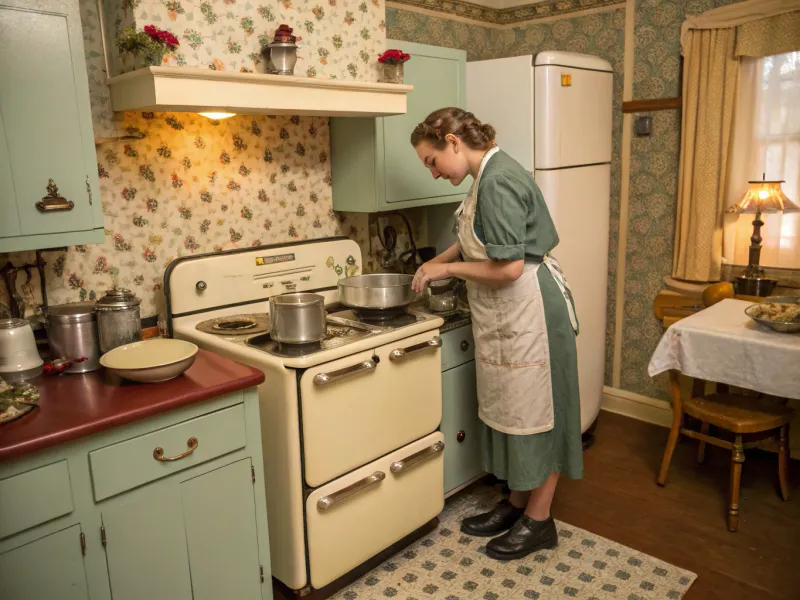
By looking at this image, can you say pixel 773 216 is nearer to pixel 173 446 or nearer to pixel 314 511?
pixel 314 511

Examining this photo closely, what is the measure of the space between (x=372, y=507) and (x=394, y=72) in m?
1.59

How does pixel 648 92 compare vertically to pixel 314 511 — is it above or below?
above

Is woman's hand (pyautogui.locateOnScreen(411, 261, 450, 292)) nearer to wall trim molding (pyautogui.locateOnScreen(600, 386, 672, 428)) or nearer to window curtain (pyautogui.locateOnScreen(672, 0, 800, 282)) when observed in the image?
window curtain (pyautogui.locateOnScreen(672, 0, 800, 282))

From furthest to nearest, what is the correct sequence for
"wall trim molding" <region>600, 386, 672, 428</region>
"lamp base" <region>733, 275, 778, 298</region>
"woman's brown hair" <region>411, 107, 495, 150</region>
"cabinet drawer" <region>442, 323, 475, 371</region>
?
1. "wall trim molding" <region>600, 386, 672, 428</region>
2. "lamp base" <region>733, 275, 778, 298</region>
3. "cabinet drawer" <region>442, 323, 475, 371</region>
4. "woman's brown hair" <region>411, 107, 495, 150</region>

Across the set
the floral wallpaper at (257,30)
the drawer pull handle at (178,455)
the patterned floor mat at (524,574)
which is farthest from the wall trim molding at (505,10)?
the patterned floor mat at (524,574)

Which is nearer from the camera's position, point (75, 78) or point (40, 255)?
point (75, 78)

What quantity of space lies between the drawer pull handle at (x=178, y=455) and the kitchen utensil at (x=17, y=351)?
46 centimetres

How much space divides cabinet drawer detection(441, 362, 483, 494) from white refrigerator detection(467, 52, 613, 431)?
727mm

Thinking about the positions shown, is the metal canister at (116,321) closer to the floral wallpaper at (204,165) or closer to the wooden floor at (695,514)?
the floral wallpaper at (204,165)

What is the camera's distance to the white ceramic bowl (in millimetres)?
1759

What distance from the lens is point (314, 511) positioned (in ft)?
6.77

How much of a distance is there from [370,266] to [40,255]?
4.83 ft

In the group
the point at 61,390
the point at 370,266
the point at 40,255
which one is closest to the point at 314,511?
the point at 61,390

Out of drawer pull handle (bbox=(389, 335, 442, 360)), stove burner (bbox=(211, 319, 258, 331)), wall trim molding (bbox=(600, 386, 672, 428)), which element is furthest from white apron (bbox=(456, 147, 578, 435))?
wall trim molding (bbox=(600, 386, 672, 428))
